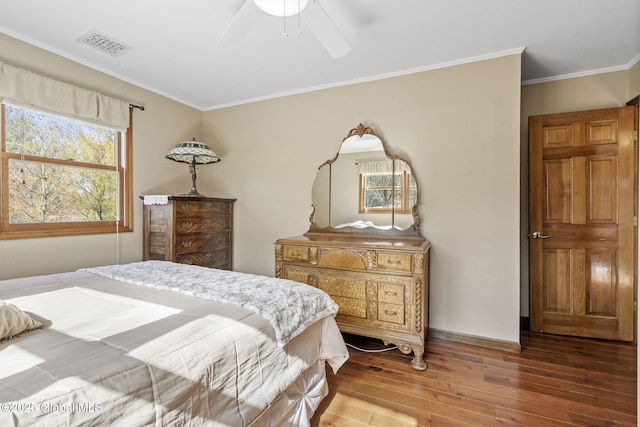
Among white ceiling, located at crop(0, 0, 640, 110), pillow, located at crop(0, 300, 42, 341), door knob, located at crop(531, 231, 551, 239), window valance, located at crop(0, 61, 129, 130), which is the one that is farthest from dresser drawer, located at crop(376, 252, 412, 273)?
window valance, located at crop(0, 61, 129, 130)

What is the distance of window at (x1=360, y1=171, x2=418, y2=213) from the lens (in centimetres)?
288

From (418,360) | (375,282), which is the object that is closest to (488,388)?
(418,360)

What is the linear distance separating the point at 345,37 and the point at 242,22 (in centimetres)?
93

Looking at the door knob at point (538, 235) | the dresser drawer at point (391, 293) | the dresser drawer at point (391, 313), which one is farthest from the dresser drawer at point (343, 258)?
the door knob at point (538, 235)

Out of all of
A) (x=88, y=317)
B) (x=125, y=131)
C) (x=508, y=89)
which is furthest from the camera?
(x=125, y=131)

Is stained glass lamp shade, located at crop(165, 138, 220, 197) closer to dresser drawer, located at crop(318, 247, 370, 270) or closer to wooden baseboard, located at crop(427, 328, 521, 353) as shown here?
dresser drawer, located at crop(318, 247, 370, 270)

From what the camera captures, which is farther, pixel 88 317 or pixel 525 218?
pixel 525 218

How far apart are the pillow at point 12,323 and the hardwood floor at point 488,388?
138 cm

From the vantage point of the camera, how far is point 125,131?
3.10 metres

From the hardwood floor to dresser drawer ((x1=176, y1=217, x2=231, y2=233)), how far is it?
6.71ft

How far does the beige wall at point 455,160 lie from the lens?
2.58 m

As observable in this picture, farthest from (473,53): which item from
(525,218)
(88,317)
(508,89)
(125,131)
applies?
(125,131)

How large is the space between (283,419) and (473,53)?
3033 millimetres

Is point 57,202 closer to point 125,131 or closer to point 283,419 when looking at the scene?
point 125,131
